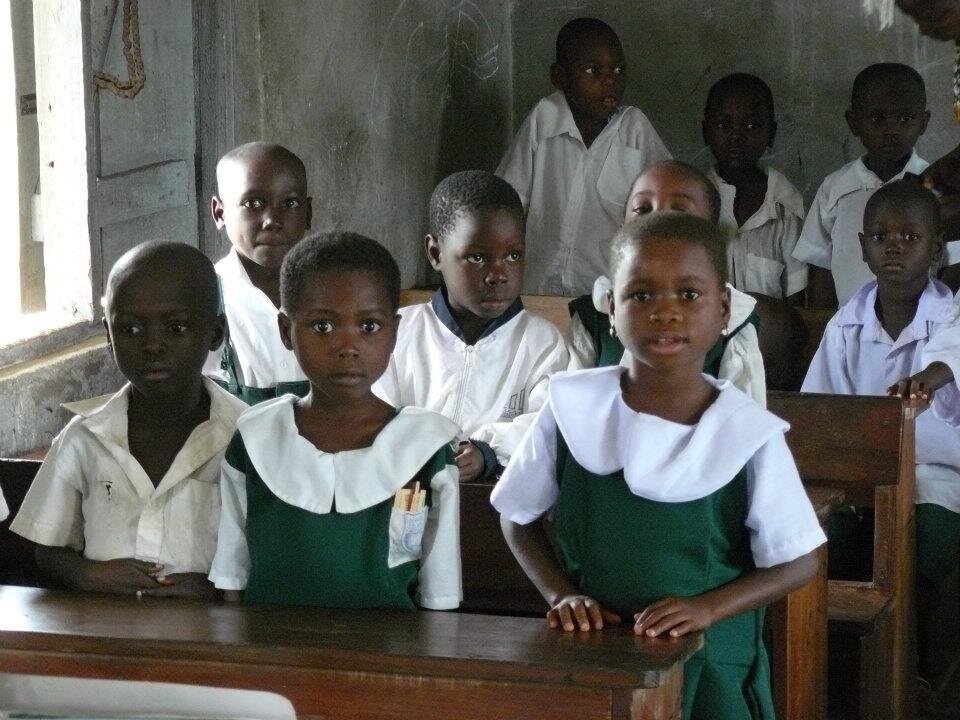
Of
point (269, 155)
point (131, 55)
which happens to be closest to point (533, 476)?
point (269, 155)

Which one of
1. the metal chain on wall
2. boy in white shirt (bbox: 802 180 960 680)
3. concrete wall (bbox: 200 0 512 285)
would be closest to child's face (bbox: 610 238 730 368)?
boy in white shirt (bbox: 802 180 960 680)

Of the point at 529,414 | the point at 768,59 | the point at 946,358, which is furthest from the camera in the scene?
the point at 768,59

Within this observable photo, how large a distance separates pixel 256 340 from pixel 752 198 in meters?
2.40

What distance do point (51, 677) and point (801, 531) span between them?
3.40ft

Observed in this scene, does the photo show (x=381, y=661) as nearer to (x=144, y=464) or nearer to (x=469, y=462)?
(x=144, y=464)

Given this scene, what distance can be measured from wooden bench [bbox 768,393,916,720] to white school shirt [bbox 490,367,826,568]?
1076 millimetres

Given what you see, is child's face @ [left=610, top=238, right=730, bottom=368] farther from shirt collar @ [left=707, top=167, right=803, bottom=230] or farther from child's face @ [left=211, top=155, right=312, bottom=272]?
shirt collar @ [left=707, top=167, right=803, bottom=230]

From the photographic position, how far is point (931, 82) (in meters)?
5.55

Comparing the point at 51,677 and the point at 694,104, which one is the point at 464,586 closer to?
the point at 51,677

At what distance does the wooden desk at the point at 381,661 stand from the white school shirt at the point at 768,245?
3.27m

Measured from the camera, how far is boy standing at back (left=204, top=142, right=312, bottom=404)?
10.4 feet

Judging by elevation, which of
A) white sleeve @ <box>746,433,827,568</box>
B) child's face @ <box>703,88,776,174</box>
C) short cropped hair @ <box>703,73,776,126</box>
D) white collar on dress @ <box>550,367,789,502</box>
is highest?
short cropped hair @ <box>703,73,776,126</box>

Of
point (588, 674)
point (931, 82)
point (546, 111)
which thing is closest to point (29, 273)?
point (546, 111)

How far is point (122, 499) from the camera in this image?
2270 millimetres
